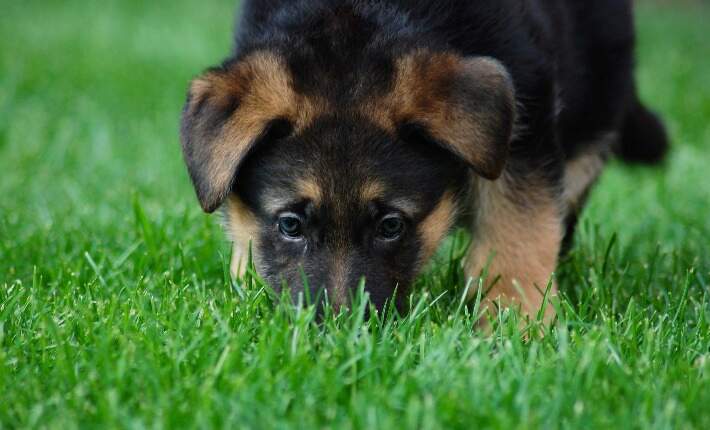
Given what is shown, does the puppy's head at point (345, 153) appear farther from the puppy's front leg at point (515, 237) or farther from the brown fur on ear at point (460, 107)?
the puppy's front leg at point (515, 237)

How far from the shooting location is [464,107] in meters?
3.02

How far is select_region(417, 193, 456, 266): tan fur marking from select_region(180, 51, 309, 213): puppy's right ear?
0.54m

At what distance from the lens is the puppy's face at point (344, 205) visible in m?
3.03

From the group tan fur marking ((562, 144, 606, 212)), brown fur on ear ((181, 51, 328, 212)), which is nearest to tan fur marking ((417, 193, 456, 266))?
brown fur on ear ((181, 51, 328, 212))

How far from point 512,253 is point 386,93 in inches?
32.2

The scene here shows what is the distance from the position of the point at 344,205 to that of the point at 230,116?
443mm

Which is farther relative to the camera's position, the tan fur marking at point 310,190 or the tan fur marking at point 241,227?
the tan fur marking at point 241,227

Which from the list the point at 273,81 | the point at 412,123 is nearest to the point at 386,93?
the point at 412,123

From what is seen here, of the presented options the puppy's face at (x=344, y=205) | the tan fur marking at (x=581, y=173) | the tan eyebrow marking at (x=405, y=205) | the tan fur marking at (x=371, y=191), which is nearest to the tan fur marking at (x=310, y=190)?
the puppy's face at (x=344, y=205)

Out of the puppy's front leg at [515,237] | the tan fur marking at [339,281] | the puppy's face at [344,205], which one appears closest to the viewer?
the tan fur marking at [339,281]

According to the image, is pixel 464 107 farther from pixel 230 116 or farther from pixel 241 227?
pixel 241 227

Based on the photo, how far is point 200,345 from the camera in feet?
8.63

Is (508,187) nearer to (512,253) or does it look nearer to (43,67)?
(512,253)

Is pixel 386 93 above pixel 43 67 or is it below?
above
